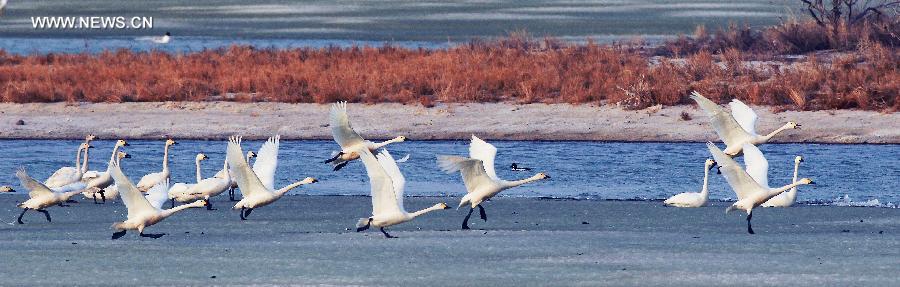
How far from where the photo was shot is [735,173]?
1528 centimetres

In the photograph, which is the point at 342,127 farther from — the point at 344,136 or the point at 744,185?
the point at 744,185

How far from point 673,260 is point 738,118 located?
5.12m

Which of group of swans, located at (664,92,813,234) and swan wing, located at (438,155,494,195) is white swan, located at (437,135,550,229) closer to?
swan wing, located at (438,155,494,195)

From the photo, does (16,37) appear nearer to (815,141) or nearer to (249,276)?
(815,141)

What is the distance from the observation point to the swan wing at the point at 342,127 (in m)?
17.2

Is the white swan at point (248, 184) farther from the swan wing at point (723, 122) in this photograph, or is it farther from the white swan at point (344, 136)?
the swan wing at point (723, 122)

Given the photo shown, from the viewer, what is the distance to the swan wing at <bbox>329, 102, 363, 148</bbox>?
1719 centimetres

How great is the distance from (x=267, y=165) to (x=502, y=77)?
12.5 m

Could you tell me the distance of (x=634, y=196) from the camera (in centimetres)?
1884

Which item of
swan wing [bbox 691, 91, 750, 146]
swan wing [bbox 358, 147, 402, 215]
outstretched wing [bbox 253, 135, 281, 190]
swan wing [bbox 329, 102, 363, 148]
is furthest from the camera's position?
swan wing [bbox 691, 91, 750, 146]

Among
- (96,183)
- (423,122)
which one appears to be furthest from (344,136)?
(423,122)

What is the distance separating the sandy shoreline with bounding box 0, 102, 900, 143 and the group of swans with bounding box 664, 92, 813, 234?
611 cm

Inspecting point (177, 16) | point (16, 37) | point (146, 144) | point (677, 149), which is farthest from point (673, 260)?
point (177, 16)

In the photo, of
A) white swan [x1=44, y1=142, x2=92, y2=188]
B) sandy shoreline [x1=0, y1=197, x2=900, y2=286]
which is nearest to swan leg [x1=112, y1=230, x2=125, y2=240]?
sandy shoreline [x1=0, y1=197, x2=900, y2=286]
